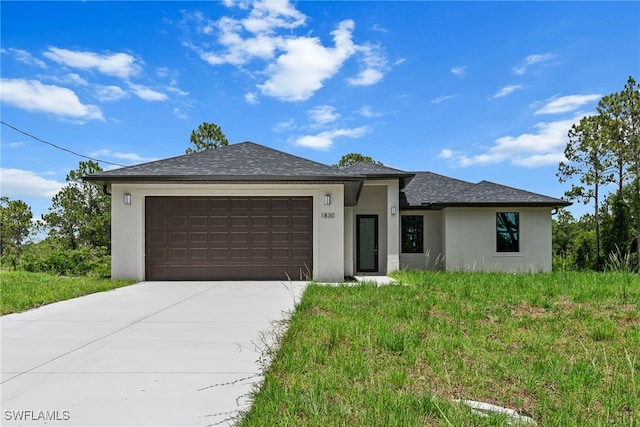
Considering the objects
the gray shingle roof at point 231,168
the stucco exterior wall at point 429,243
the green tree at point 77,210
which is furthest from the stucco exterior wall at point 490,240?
the green tree at point 77,210

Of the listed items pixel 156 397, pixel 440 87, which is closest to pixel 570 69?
pixel 440 87

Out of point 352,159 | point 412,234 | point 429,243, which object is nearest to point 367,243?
point 412,234

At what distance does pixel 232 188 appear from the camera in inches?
448

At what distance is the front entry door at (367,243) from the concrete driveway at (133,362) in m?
8.16

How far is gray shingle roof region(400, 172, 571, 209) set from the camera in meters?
14.6

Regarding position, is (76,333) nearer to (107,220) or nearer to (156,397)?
(156,397)

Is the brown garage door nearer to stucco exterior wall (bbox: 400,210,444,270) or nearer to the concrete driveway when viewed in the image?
the concrete driveway

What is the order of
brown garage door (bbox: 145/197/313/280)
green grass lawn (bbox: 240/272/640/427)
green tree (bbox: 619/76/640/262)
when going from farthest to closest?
green tree (bbox: 619/76/640/262) < brown garage door (bbox: 145/197/313/280) < green grass lawn (bbox: 240/272/640/427)

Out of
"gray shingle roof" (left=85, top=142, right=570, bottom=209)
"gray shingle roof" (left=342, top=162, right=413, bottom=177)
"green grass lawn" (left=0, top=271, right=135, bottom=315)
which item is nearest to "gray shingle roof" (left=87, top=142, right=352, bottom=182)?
"gray shingle roof" (left=85, top=142, right=570, bottom=209)

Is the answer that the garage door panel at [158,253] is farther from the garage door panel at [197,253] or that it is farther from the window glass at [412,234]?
the window glass at [412,234]

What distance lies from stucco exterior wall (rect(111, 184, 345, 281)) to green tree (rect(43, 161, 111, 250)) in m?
13.6

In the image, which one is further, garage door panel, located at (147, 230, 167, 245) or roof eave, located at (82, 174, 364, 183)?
garage door panel, located at (147, 230, 167, 245)

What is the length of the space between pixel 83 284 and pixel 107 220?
14905mm

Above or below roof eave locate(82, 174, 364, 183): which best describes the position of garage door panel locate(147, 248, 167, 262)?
below
